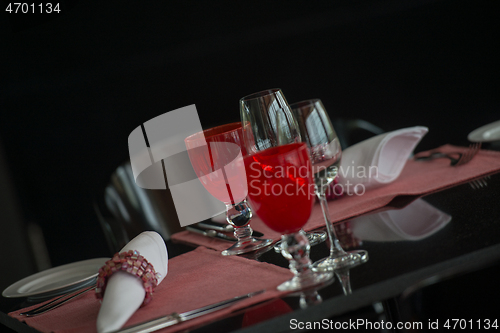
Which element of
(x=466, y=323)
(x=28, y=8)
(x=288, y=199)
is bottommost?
(x=466, y=323)

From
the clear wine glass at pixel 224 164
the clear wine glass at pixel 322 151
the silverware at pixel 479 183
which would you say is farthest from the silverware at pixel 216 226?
the silverware at pixel 479 183

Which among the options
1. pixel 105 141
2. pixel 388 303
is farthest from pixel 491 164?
pixel 105 141

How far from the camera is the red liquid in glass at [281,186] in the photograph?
57 centimetres

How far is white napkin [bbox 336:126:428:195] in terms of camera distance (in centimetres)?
105

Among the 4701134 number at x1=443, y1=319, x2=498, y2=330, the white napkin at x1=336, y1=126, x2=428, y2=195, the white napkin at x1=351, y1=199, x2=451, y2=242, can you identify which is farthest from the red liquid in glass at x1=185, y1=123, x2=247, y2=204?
the 4701134 number at x1=443, y1=319, x2=498, y2=330

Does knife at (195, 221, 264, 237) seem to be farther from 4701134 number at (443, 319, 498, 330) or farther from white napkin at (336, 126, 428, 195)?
4701134 number at (443, 319, 498, 330)

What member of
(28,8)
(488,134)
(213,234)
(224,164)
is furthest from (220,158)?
(28,8)

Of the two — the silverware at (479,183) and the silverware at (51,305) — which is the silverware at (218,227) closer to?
the silverware at (51,305)

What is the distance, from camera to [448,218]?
2.39 feet

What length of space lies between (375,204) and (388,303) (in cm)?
37

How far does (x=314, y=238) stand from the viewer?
80cm

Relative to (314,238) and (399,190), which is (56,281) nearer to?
(314,238)

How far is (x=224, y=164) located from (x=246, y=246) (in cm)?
15

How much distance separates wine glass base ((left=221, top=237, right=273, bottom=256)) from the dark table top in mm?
49
